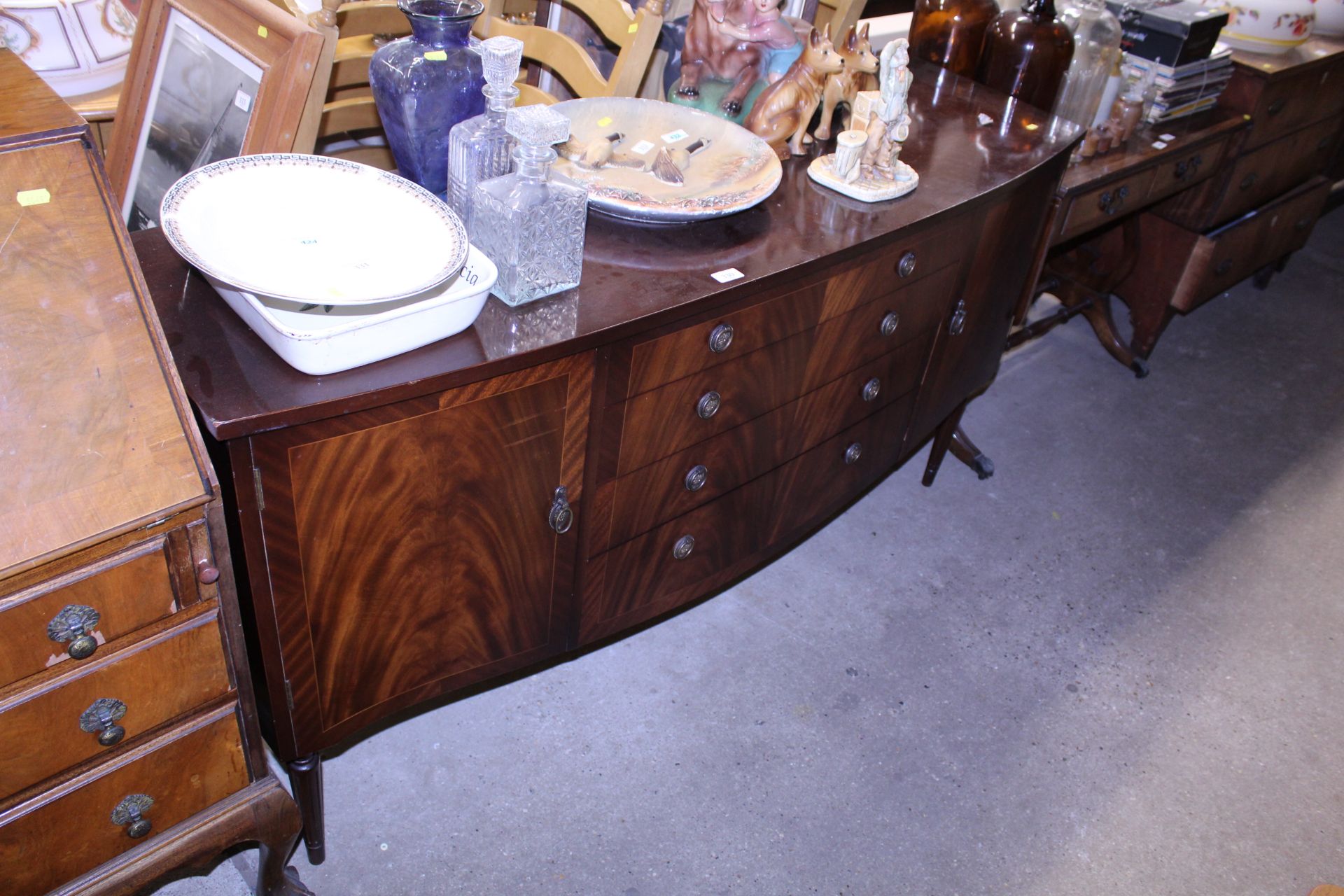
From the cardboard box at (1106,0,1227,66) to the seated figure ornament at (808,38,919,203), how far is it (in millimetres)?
1097

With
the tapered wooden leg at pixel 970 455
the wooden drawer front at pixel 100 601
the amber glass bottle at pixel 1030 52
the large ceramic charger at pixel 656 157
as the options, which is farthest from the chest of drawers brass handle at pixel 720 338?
the tapered wooden leg at pixel 970 455

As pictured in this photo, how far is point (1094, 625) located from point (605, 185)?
4.96 feet

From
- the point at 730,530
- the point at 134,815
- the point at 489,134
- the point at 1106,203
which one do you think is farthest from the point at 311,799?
the point at 1106,203

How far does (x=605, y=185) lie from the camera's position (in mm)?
1492

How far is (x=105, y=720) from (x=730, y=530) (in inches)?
38.8

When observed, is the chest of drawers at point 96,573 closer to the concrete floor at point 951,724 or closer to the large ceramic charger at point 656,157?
the concrete floor at point 951,724

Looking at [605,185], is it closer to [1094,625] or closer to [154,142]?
[154,142]

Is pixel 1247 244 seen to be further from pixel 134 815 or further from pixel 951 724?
pixel 134 815

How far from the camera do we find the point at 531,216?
1214 millimetres

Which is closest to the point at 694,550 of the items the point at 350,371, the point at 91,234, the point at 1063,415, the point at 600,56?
the point at 350,371

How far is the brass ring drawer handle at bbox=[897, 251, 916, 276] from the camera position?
166 cm

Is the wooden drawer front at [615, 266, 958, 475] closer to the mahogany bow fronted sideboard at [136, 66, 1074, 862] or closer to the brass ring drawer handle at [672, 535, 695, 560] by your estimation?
the mahogany bow fronted sideboard at [136, 66, 1074, 862]

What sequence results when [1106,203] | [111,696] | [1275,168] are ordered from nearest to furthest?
1. [111,696]
2. [1106,203]
3. [1275,168]

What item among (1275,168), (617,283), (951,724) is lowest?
(951,724)
